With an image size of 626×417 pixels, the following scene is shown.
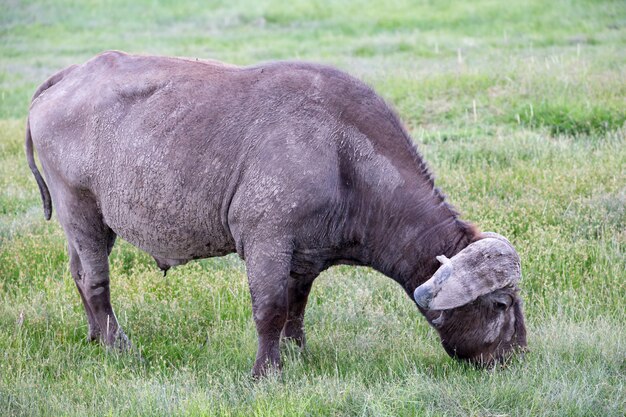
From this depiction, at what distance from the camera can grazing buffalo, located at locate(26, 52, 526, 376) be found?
5.71m

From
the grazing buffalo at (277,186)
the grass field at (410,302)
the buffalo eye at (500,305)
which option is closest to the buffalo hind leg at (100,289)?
the grass field at (410,302)

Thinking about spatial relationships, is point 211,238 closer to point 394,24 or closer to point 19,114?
point 19,114

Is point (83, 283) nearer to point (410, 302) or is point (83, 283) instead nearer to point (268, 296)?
point (268, 296)

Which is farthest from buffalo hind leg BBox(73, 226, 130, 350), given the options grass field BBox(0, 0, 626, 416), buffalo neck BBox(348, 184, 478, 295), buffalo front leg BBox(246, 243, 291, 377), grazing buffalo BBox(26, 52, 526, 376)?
buffalo neck BBox(348, 184, 478, 295)

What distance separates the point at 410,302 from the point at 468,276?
1982 mm

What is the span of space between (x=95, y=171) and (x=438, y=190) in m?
2.62

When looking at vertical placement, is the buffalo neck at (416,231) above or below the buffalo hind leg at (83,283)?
above

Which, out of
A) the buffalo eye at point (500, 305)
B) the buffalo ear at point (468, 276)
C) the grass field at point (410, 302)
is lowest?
the grass field at point (410, 302)

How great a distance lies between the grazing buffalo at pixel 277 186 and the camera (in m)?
5.71

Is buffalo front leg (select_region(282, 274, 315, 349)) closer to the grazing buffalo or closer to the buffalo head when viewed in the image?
the grazing buffalo

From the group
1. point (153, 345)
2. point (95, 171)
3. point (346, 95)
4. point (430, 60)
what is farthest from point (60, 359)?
point (430, 60)

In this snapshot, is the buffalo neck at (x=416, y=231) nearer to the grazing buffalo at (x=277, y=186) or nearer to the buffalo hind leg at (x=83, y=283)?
the grazing buffalo at (x=277, y=186)

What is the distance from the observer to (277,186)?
5715 mm

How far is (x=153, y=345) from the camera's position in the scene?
6.89m
